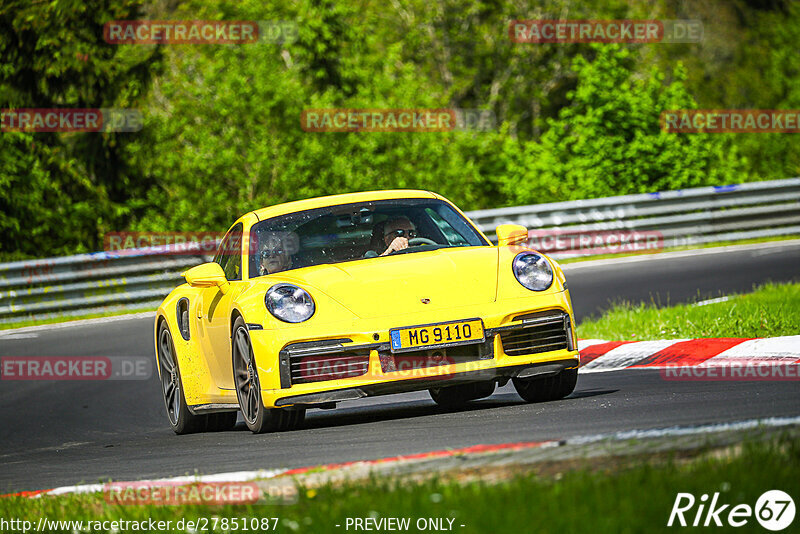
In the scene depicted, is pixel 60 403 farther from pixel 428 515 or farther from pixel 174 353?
pixel 428 515

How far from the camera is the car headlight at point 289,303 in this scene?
23.6 ft

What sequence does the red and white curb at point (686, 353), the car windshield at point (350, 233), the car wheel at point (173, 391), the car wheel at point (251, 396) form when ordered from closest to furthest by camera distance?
the car wheel at point (251, 396) → the car windshield at point (350, 233) → the red and white curb at point (686, 353) → the car wheel at point (173, 391)

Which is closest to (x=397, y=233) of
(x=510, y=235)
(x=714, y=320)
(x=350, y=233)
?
(x=350, y=233)

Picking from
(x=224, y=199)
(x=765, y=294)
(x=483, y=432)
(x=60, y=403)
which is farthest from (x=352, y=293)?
(x=224, y=199)

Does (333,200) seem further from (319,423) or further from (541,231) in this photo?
(541,231)

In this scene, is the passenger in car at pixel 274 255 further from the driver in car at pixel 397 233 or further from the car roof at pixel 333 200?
the driver in car at pixel 397 233

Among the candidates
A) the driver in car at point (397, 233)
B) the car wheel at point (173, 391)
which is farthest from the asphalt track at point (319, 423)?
the driver in car at point (397, 233)

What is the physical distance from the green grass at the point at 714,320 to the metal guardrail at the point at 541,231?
808 centimetres

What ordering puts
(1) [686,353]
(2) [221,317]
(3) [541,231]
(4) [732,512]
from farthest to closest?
(3) [541,231]
(1) [686,353]
(2) [221,317]
(4) [732,512]

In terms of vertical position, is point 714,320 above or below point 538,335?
below

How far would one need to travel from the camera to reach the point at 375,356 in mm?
7059

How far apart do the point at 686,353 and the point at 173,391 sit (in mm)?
3714

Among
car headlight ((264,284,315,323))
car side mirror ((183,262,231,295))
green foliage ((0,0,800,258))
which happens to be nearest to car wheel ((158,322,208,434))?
car side mirror ((183,262,231,295))

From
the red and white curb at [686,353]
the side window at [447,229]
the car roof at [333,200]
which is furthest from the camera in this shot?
the red and white curb at [686,353]
